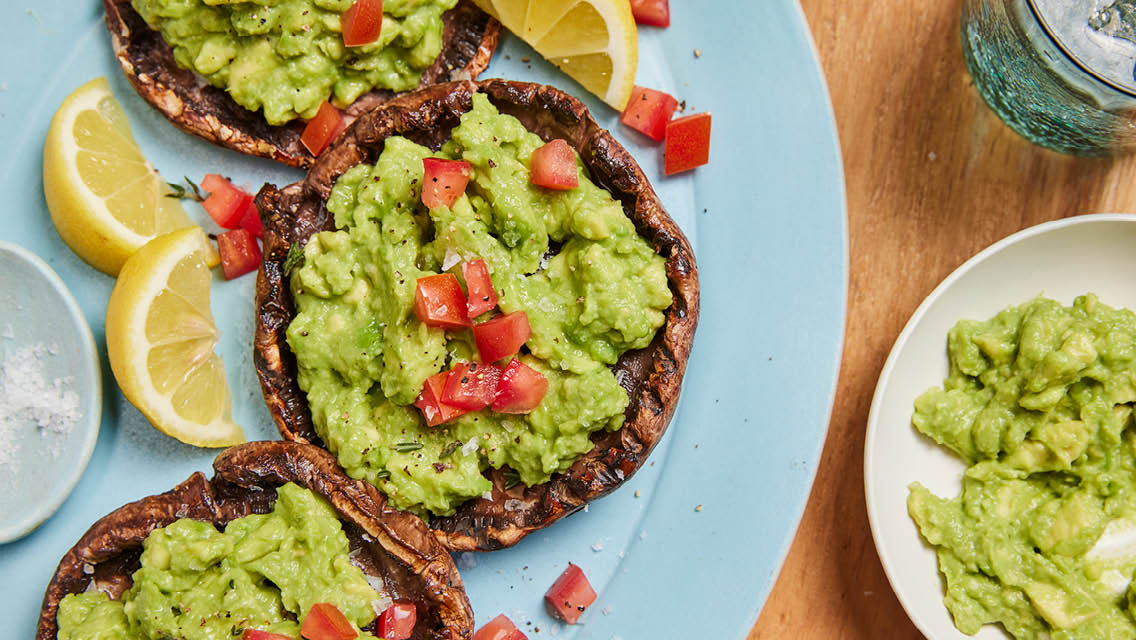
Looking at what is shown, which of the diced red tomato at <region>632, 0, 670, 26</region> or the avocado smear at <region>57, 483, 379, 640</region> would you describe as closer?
the avocado smear at <region>57, 483, 379, 640</region>

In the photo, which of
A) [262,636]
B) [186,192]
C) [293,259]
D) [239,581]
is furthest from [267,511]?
[186,192]

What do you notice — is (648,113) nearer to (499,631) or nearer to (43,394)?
Answer: (499,631)

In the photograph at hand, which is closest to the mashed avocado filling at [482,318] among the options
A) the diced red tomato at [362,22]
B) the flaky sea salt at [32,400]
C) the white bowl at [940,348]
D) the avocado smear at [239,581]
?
the avocado smear at [239,581]

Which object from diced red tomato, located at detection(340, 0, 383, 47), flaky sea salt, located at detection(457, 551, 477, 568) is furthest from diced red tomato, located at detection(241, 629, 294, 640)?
diced red tomato, located at detection(340, 0, 383, 47)

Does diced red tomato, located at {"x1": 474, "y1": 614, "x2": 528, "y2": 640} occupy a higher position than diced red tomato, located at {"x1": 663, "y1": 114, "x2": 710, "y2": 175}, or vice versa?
diced red tomato, located at {"x1": 663, "y1": 114, "x2": 710, "y2": 175}

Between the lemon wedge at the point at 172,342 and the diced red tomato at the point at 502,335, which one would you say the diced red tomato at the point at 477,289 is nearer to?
the diced red tomato at the point at 502,335

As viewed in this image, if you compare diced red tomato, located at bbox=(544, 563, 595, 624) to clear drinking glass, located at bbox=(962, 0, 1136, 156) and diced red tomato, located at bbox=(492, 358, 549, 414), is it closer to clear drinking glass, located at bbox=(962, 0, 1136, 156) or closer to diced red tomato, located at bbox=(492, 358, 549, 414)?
diced red tomato, located at bbox=(492, 358, 549, 414)
